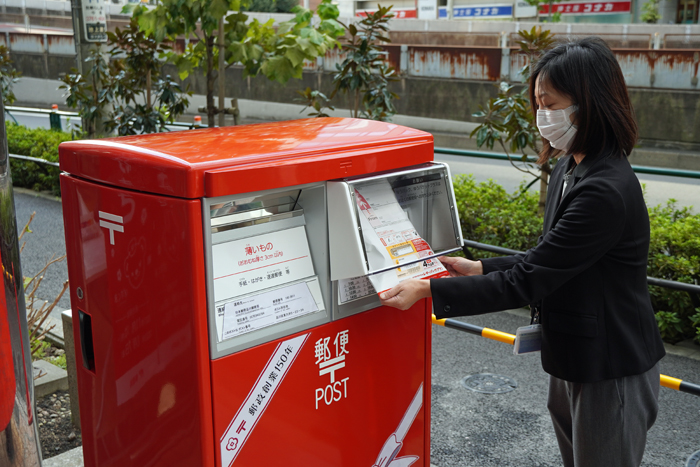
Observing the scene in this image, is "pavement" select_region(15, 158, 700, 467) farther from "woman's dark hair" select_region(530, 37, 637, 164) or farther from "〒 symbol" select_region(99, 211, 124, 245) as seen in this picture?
"woman's dark hair" select_region(530, 37, 637, 164)

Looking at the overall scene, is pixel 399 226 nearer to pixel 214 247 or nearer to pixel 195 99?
pixel 214 247

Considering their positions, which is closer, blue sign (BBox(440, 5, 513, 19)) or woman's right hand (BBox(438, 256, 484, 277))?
woman's right hand (BBox(438, 256, 484, 277))

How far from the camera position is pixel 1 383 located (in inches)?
59.6

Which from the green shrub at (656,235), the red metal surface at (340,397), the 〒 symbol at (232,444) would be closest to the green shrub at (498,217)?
the green shrub at (656,235)

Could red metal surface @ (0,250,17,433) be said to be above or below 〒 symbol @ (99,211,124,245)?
below

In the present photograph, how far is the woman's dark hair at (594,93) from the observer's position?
2059 millimetres

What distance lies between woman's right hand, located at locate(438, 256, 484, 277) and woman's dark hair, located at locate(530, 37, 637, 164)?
0.61m

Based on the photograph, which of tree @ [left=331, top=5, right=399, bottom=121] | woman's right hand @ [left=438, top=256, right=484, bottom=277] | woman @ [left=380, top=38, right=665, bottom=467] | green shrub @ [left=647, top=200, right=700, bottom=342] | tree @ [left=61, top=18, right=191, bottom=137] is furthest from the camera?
tree @ [left=61, top=18, right=191, bottom=137]

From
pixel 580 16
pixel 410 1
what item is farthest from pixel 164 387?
pixel 410 1

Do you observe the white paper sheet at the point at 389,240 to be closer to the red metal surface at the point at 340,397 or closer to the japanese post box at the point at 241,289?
the japanese post box at the point at 241,289

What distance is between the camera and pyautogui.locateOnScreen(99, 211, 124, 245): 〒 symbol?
79.4 inches

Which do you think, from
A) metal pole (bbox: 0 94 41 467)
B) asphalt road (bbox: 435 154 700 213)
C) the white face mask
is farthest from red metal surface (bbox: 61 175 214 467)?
asphalt road (bbox: 435 154 700 213)

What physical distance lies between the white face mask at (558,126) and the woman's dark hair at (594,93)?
0.04 m

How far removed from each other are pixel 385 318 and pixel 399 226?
354mm
